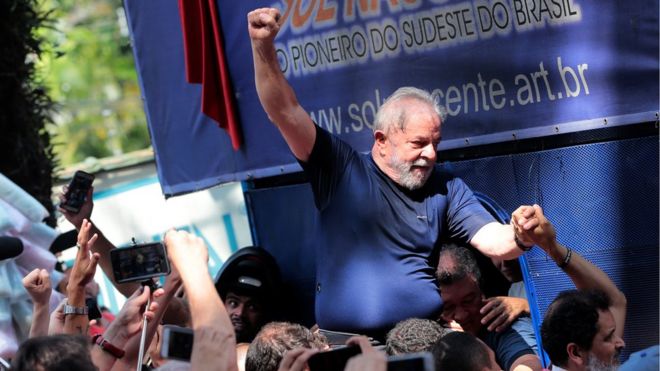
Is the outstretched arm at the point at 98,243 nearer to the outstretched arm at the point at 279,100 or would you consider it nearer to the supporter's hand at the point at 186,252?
the outstretched arm at the point at 279,100

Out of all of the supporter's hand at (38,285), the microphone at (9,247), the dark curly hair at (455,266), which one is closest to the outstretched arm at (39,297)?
the supporter's hand at (38,285)

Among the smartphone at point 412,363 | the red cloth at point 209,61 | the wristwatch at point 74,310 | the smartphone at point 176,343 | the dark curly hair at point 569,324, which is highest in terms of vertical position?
the red cloth at point 209,61

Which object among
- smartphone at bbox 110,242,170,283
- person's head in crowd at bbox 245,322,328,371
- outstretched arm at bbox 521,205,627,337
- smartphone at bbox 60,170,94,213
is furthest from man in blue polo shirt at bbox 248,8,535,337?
smartphone at bbox 60,170,94,213

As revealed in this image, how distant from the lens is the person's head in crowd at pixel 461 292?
5.68 metres

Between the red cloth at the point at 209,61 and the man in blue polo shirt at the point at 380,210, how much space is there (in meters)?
1.39

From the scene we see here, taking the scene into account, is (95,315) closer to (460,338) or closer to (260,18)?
(260,18)

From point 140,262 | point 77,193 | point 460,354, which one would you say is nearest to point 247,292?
point 77,193

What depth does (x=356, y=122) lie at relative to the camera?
6418mm

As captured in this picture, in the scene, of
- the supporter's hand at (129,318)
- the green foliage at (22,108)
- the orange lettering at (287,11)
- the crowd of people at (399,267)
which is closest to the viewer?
the crowd of people at (399,267)

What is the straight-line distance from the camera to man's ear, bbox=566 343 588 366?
4770 mm

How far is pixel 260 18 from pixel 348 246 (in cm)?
105

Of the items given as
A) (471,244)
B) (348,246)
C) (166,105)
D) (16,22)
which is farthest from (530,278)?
(16,22)

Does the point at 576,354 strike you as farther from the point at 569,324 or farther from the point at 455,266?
the point at 455,266

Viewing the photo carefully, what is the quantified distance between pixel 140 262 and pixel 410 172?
1289 millimetres
